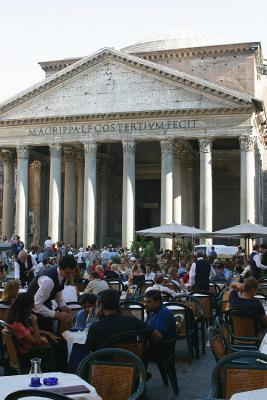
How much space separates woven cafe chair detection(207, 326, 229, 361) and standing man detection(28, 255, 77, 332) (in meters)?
1.93

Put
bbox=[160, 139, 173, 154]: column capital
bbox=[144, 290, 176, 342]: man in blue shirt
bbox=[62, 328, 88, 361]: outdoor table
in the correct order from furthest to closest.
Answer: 1. bbox=[160, 139, 173, 154]: column capital
2. bbox=[144, 290, 176, 342]: man in blue shirt
3. bbox=[62, 328, 88, 361]: outdoor table

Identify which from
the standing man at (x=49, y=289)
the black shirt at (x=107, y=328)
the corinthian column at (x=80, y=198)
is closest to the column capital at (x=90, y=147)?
the corinthian column at (x=80, y=198)

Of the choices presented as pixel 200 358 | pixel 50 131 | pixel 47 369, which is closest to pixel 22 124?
pixel 50 131

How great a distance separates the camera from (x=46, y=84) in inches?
1313

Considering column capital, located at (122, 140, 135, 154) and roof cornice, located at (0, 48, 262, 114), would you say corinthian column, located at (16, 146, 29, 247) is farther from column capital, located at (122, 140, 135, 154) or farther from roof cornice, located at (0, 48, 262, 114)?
column capital, located at (122, 140, 135, 154)

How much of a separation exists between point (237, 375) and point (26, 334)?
2315mm

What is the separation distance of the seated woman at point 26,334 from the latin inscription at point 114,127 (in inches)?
1033

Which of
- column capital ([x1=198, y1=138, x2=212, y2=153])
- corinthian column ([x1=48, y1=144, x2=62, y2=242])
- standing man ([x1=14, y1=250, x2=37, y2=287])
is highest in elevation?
column capital ([x1=198, y1=138, x2=212, y2=153])

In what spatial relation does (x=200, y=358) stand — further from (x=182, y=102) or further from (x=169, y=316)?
(x=182, y=102)

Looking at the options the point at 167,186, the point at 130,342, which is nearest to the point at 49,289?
the point at 130,342

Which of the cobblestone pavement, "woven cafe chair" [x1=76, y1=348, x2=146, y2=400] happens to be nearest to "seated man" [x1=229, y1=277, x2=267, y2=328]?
the cobblestone pavement

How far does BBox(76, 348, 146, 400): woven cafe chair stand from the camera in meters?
4.50

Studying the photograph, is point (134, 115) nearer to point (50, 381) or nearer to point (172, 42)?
point (172, 42)

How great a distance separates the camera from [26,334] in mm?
5793
